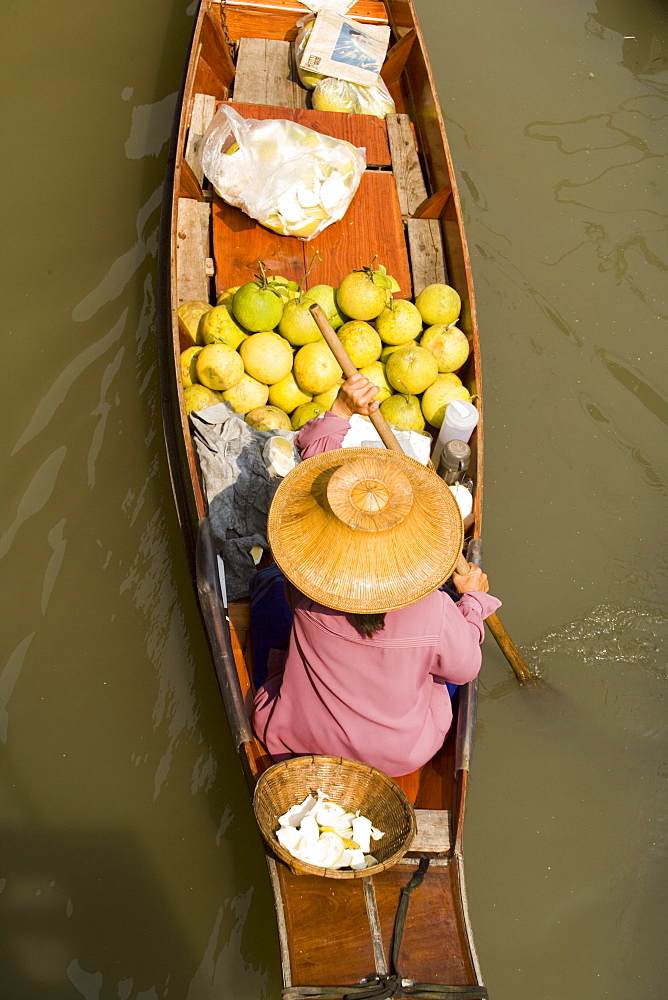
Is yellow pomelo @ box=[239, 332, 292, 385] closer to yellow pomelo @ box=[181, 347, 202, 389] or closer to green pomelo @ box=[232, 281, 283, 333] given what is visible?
green pomelo @ box=[232, 281, 283, 333]

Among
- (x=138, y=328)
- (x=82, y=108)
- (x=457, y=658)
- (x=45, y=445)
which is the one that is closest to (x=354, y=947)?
(x=457, y=658)

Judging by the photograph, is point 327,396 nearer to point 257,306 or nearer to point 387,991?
point 257,306

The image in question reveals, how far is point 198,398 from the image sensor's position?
3.41 meters

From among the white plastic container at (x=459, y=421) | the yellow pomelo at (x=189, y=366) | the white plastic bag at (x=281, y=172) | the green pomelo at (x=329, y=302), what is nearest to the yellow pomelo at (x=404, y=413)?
the white plastic container at (x=459, y=421)

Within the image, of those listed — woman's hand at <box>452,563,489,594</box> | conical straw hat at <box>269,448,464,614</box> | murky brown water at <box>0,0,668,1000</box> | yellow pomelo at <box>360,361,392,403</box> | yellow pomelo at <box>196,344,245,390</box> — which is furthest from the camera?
yellow pomelo at <box>360,361,392,403</box>

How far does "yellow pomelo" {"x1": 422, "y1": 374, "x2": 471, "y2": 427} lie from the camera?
348 cm

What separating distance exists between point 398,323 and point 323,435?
1.32 m

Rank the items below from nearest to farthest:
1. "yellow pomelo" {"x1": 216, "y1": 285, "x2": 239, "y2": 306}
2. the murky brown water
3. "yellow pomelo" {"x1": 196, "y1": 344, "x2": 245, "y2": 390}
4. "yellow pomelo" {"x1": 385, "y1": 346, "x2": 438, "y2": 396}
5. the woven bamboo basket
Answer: the woven bamboo basket, the murky brown water, "yellow pomelo" {"x1": 196, "y1": 344, "x2": 245, "y2": 390}, "yellow pomelo" {"x1": 385, "y1": 346, "x2": 438, "y2": 396}, "yellow pomelo" {"x1": 216, "y1": 285, "x2": 239, "y2": 306}

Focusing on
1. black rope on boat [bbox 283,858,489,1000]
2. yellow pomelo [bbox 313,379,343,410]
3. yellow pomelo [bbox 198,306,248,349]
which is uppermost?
yellow pomelo [bbox 198,306,248,349]

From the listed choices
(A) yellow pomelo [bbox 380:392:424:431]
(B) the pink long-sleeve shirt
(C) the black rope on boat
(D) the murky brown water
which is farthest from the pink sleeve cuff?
(C) the black rope on boat

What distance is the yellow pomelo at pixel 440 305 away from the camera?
12.2 ft

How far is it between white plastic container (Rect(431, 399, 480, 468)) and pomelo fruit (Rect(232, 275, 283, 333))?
1.01m

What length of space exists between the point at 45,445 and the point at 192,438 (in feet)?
3.97

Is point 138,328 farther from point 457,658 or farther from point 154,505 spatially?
point 457,658
